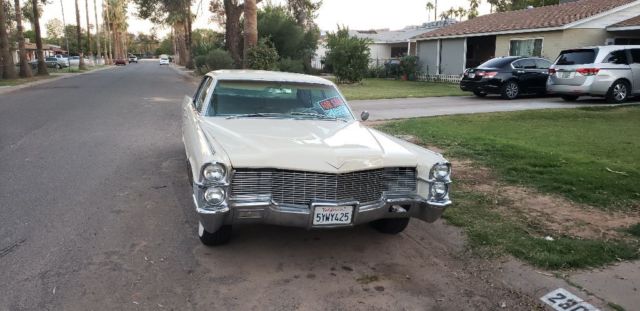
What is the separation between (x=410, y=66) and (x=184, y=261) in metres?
28.4

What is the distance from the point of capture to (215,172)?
3.68 m

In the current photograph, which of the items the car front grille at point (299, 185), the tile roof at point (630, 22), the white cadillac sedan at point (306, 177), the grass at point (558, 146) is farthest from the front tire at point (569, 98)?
the car front grille at point (299, 185)

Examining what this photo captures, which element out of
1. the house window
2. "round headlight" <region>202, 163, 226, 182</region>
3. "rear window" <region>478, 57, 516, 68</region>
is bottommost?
"round headlight" <region>202, 163, 226, 182</region>

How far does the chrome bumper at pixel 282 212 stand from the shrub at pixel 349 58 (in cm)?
2176

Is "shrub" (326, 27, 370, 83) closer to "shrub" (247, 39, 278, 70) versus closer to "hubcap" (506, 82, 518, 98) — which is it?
"shrub" (247, 39, 278, 70)

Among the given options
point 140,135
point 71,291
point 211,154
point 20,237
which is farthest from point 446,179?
point 140,135

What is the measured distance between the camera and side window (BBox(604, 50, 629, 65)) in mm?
14828

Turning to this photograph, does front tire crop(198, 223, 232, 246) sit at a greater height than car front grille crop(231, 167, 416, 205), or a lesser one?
lesser

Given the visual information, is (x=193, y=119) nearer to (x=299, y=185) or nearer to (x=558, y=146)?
(x=299, y=185)

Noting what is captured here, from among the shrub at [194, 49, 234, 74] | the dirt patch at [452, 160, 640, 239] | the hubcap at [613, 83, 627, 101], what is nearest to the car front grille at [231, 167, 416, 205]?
the dirt patch at [452, 160, 640, 239]

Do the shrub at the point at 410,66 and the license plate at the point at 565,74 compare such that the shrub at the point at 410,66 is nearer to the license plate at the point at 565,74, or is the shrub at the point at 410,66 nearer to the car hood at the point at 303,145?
the license plate at the point at 565,74

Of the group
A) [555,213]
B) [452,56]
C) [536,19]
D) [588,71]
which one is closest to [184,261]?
[555,213]

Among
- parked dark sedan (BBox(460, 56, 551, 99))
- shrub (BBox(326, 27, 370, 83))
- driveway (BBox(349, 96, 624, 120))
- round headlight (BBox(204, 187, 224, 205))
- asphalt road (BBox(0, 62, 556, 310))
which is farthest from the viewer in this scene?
shrub (BBox(326, 27, 370, 83))

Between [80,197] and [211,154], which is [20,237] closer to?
[80,197]
